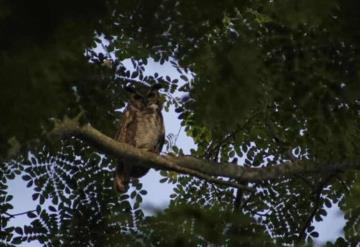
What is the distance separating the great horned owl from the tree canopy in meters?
0.45

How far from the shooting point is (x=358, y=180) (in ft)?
26.0

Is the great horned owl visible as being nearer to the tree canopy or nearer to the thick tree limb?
the tree canopy

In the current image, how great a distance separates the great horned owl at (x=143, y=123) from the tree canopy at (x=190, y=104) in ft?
1.48

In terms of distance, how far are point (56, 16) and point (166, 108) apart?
5.60 metres

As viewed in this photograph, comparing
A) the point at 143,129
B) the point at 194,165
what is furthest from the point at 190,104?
the point at 143,129

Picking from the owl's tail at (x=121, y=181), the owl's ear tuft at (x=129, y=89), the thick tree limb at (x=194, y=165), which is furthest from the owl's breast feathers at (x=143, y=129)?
the thick tree limb at (x=194, y=165)

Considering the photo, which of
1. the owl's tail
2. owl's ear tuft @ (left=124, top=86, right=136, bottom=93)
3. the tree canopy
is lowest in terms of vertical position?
the tree canopy

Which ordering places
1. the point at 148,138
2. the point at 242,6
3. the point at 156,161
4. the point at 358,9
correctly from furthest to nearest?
the point at 148,138
the point at 156,161
the point at 242,6
the point at 358,9

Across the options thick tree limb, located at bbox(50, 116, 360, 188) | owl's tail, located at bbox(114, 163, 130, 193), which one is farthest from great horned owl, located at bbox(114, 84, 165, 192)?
thick tree limb, located at bbox(50, 116, 360, 188)

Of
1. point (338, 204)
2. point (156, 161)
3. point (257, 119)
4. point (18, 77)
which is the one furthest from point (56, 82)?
point (338, 204)

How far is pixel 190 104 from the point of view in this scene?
5.10m

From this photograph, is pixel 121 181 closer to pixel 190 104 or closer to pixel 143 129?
pixel 143 129

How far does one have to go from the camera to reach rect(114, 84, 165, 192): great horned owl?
28.9 feet

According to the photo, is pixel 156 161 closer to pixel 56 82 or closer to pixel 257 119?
pixel 257 119
